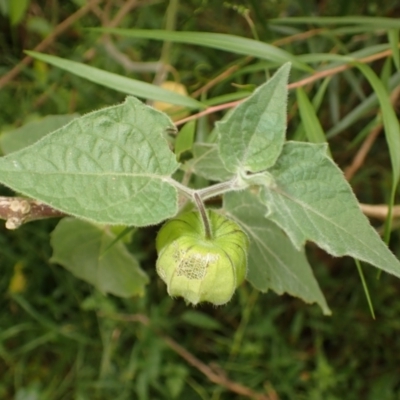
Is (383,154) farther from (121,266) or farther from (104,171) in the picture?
(104,171)

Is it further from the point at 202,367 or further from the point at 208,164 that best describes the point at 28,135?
the point at 202,367

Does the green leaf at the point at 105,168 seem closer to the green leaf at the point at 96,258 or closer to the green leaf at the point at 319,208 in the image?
the green leaf at the point at 319,208

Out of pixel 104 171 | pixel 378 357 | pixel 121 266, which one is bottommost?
pixel 378 357

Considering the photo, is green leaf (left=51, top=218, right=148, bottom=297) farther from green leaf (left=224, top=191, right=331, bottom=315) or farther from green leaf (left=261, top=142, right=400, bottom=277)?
green leaf (left=261, top=142, right=400, bottom=277)

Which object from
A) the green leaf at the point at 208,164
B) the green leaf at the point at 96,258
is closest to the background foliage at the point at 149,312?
the green leaf at the point at 96,258

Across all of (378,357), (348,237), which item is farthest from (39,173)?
(378,357)

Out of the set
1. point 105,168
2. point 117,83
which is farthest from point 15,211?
point 117,83

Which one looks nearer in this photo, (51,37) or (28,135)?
(28,135)
